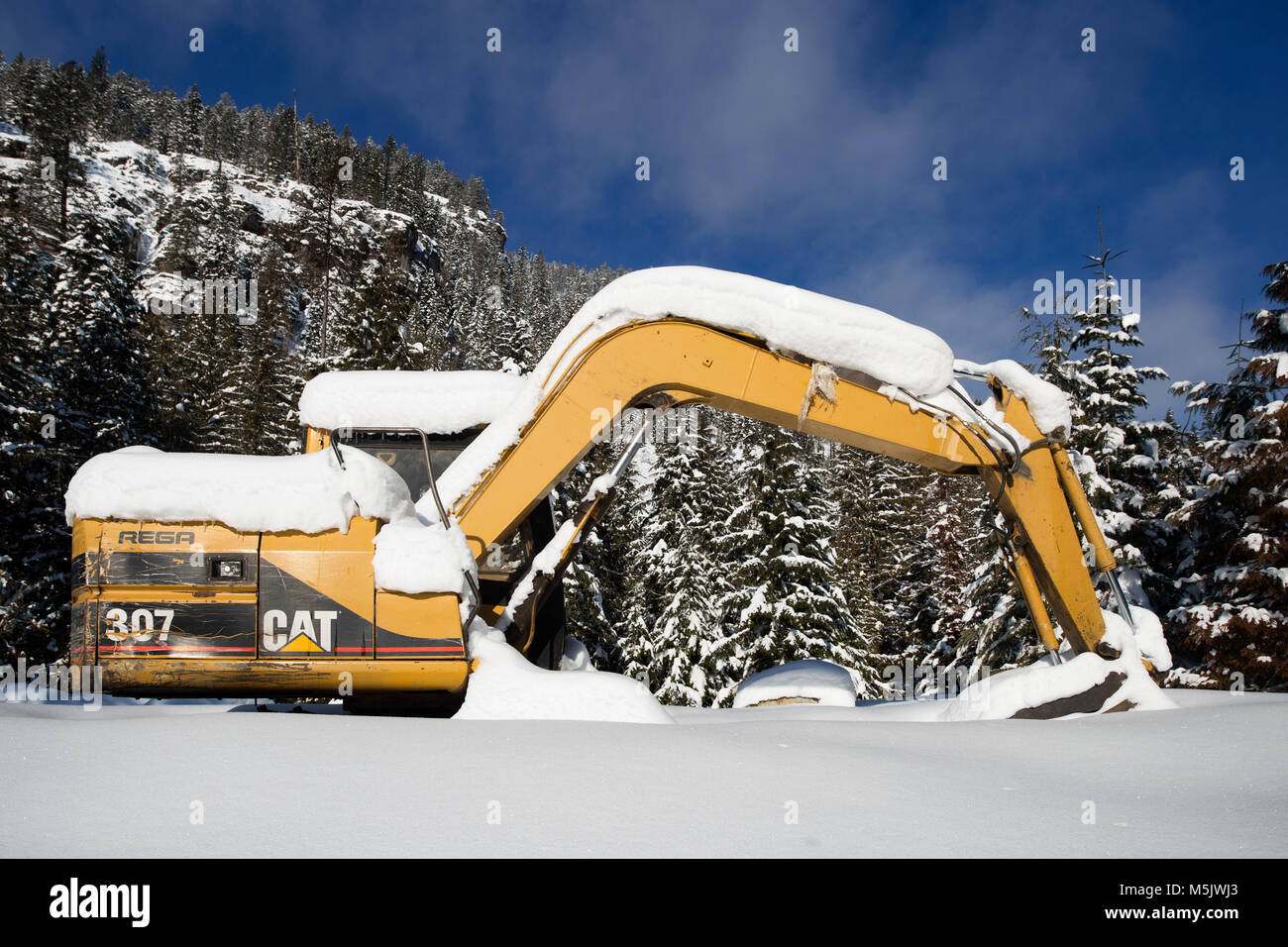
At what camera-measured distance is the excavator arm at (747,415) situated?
5.91m

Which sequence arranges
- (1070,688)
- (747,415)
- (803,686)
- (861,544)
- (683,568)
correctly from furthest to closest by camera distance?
(861,544) < (683,568) < (803,686) < (747,415) < (1070,688)

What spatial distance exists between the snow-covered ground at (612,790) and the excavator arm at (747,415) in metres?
1.81

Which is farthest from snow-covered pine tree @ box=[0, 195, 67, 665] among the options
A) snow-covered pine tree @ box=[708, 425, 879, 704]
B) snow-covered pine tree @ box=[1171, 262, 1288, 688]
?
snow-covered pine tree @ box=[1171, 262, 1288, 688]

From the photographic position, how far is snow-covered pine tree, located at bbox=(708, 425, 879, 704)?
2212cm

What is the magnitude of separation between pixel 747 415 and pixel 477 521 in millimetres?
2149

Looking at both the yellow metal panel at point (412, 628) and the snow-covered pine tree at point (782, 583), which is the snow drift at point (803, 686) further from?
the snow-covered pine tree at point (782, 583)

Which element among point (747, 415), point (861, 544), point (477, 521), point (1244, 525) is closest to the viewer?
point (477, 521)

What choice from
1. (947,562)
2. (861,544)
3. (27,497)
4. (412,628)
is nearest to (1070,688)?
(412,628)

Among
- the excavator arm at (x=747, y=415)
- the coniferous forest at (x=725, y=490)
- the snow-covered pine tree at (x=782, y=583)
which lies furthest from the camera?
the snow-covered pine tree at (x=782, y=583)

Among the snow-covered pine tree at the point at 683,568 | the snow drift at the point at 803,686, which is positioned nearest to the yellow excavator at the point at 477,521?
the snow drift at the point at 803,686

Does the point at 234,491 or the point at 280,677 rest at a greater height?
the point at 234,491

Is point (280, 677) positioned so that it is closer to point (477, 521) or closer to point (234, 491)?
point (234, 491)

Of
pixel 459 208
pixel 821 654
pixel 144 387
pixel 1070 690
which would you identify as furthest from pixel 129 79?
pixel 1070 690

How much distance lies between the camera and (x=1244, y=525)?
57.1ft
